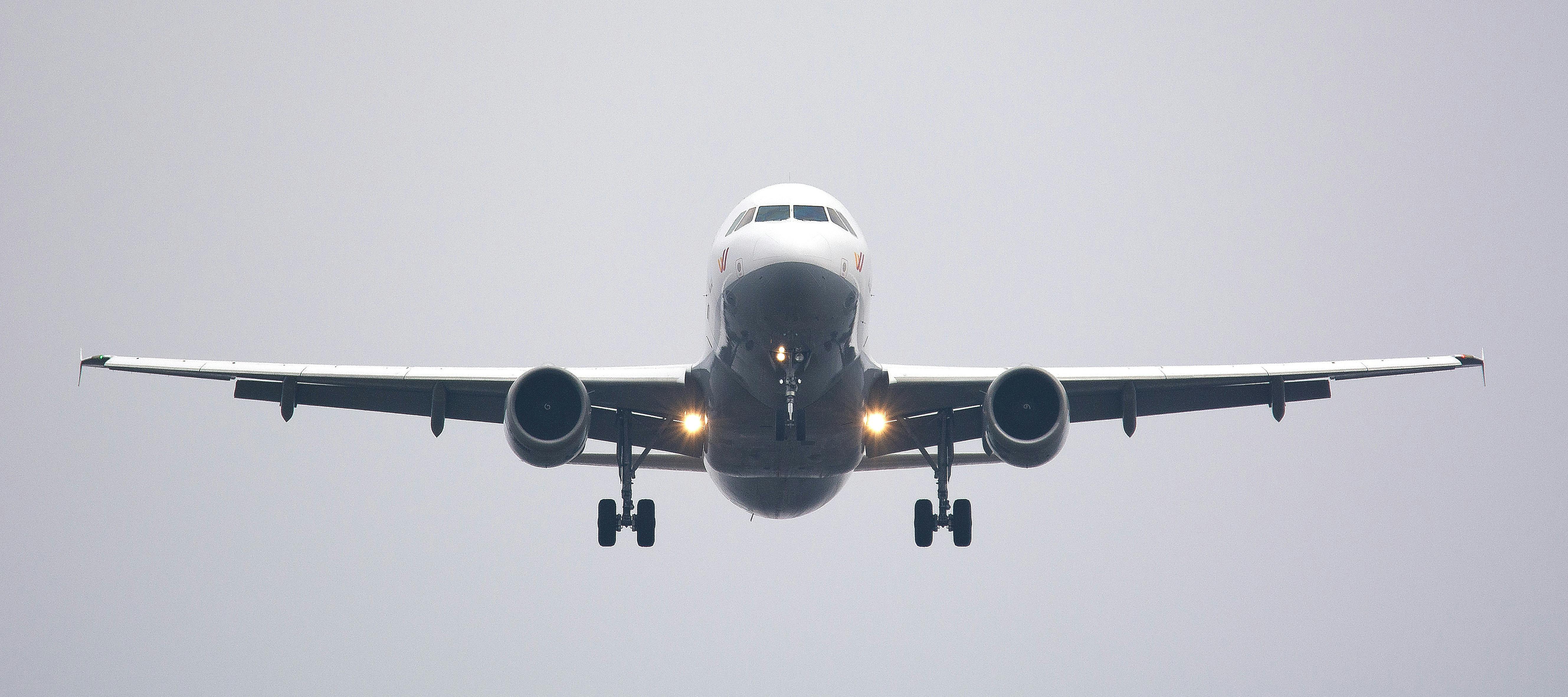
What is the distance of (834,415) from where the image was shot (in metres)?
22.2

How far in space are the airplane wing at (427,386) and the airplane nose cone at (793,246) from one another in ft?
14.4

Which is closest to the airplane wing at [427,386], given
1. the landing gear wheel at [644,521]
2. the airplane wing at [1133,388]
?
the landing gear wheel at [644,521]

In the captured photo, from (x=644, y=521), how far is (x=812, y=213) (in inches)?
366

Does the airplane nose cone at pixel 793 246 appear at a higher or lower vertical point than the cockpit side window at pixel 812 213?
lower

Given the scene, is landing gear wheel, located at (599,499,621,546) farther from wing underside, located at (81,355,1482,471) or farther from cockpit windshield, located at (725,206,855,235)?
cockpit windshield, located at (725,206,855,235)

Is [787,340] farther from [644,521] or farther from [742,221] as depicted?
[644,521]

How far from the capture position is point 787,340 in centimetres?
1948

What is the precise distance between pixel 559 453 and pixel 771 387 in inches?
135

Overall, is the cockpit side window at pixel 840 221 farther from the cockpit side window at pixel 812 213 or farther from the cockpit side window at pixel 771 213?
the cockpit side window at pixel 771 213

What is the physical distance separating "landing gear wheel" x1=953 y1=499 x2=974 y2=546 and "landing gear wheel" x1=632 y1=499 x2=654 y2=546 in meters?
5.99

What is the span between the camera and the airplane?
1953 centimetres

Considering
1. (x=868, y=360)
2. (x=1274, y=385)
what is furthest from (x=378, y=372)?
(x=1274, y=385)

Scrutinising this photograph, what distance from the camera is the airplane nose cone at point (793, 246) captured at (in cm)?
1869

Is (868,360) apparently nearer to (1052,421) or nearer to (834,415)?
(834,415)
